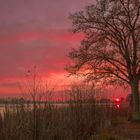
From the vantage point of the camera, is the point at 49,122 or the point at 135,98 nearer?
the point at 49,122

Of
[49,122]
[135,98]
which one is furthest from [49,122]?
[135,98]

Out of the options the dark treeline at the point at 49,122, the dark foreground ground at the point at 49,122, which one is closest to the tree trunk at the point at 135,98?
the dark foreground ground at the point at 49,122

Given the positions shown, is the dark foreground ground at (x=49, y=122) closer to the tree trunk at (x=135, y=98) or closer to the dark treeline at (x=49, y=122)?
the dark treeline at (x=49, y=122)

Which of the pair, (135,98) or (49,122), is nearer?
(49,122)

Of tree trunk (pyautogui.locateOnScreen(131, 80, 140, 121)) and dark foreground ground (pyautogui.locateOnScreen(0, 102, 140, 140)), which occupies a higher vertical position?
tree trunk (pyautogui.locateOnScreen(131, 80, 140, 121))

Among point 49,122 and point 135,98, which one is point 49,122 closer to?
point 49,122

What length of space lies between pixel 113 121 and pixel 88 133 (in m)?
9.08

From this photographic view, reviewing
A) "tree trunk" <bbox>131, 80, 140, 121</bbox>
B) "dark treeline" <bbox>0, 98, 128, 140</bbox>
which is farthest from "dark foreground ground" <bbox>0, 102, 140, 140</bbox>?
"tree trunk" <bbox>131, 80, 140, 121</bbox>

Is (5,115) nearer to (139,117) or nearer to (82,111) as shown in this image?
(82,111)

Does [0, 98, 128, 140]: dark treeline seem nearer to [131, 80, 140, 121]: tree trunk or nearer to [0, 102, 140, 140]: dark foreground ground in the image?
[0, 102, 140, 140]: dark foreground ground

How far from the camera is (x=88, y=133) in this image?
618 inches

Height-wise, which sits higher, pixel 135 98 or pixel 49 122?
pixel 135 98

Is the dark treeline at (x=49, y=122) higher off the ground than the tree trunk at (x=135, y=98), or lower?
lower

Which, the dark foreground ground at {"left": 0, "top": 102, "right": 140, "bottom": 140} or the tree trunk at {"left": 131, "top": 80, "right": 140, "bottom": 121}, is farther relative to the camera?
the tree trunk at {"left": 131, "top": 80, "right": 140, "bottom": 121}
